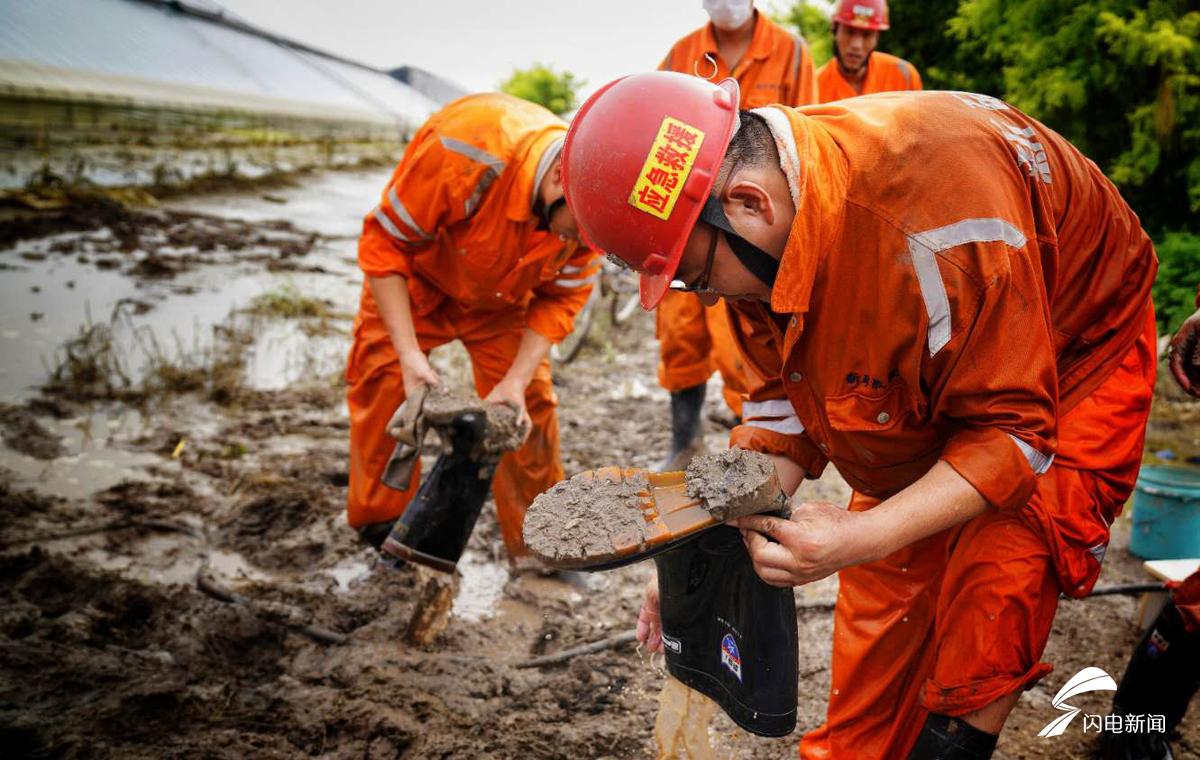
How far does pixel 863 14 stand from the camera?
4961 mm

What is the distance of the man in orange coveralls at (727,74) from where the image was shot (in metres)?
4.15

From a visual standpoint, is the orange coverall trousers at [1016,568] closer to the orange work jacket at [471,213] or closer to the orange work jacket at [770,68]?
the orange work jacket at [471,213]

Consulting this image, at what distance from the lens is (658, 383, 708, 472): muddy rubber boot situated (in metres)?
4.43

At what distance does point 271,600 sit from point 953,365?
2.80 meters

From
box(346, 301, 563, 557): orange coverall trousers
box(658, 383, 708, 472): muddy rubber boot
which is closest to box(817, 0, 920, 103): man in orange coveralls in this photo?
box(658, 383, 708, 472): muddy rubber boot

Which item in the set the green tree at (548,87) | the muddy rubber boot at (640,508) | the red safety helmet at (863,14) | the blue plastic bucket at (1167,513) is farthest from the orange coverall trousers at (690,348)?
the green tree at (548,87)

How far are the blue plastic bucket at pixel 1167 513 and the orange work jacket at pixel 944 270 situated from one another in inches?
86.8

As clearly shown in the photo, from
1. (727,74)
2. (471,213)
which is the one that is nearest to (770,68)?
(727,74)

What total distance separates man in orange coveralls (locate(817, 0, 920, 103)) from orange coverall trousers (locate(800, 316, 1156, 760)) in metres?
3.61

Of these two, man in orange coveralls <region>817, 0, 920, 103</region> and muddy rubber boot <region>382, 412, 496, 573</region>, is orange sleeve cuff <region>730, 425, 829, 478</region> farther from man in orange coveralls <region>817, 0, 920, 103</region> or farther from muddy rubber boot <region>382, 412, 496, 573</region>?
man in orange coveralls <region>817, 0, 920, 103</region>

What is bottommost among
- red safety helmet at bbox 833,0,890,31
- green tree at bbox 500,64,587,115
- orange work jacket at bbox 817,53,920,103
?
green tree at bbox 500,64,587,115

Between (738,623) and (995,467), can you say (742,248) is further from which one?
(738,623)

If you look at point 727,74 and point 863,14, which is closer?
point 727,74

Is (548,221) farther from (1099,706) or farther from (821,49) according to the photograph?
(821,49)
